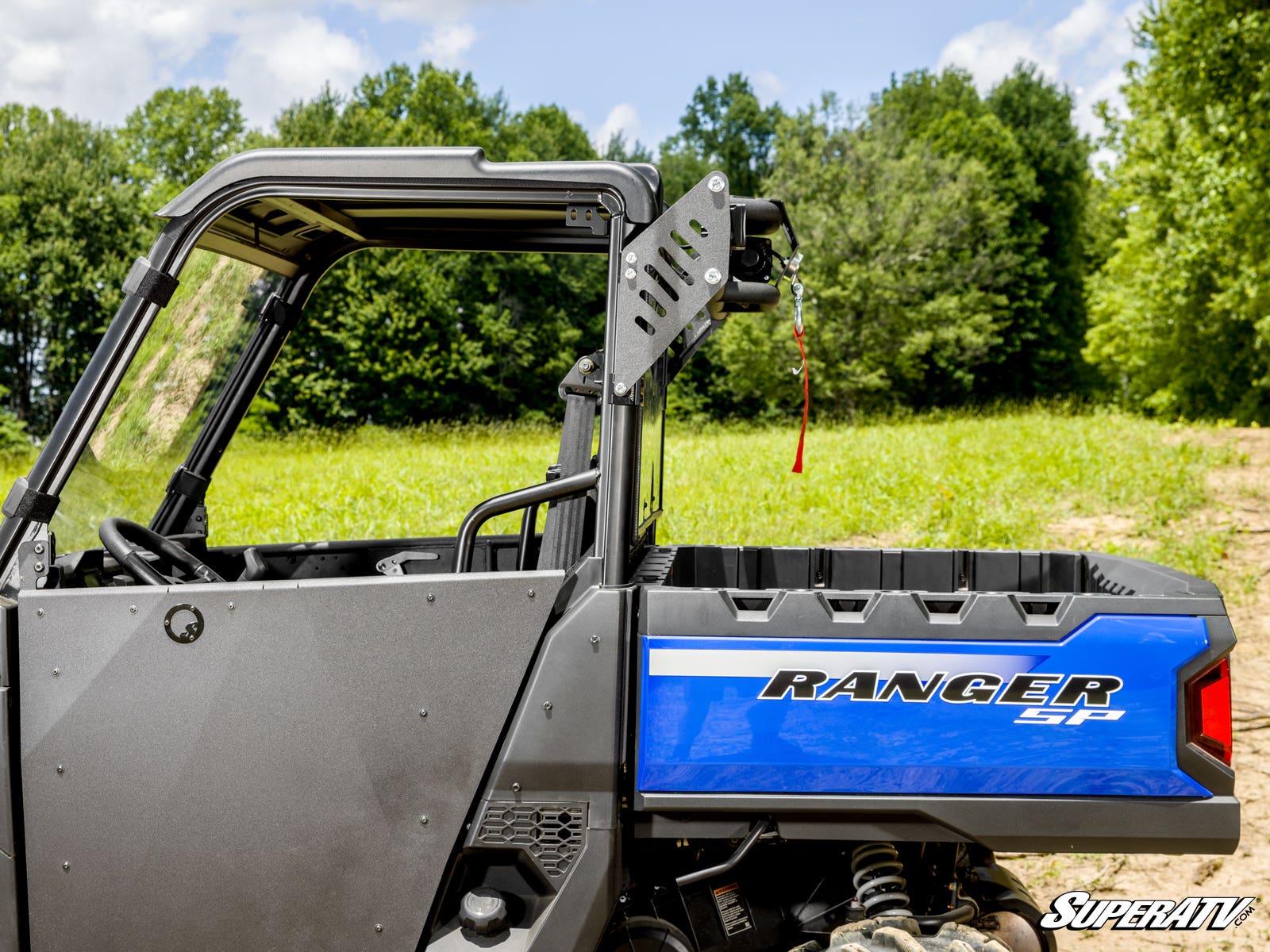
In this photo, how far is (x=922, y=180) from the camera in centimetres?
3278

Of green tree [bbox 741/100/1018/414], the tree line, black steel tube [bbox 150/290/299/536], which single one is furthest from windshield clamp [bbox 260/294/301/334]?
green tree [bbox 741/100/1018/414]

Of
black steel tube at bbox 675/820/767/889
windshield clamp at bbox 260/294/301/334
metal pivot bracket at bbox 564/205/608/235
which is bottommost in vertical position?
black steel tube at bbox 675/820/767/889

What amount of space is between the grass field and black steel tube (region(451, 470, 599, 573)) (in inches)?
259

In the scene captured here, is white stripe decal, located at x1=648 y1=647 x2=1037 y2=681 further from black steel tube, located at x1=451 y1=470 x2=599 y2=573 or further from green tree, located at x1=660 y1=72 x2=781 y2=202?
green tree, located at x1=660 y1=72 x2=781 y2=202

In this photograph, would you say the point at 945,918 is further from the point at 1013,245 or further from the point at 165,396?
the point at 1013,245

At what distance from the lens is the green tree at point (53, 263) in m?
27.6

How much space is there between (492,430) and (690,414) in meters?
18.4

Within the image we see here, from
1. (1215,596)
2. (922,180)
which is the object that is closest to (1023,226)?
(922,180)

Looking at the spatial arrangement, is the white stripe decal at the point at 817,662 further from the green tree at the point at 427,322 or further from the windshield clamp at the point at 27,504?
the green tree at the point at 427,322

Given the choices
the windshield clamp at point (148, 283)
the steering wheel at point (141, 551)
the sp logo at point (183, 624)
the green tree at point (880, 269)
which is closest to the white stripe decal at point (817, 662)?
the sp logo at point (183, 624)

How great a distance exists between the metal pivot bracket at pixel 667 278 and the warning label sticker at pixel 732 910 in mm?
1217

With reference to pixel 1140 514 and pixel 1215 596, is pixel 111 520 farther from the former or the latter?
pixel 1140 514

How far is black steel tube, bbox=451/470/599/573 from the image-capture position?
2.46 meters

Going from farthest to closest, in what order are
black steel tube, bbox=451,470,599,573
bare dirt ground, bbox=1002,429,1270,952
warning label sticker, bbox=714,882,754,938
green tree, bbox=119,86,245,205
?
green tree, bbox=119,86,245,205
bare dirt ground, bbox=1002,429,1270,952
warning label sticker, bbox=714,882,754,938
black steel tube, bbox=451,470,599,573
